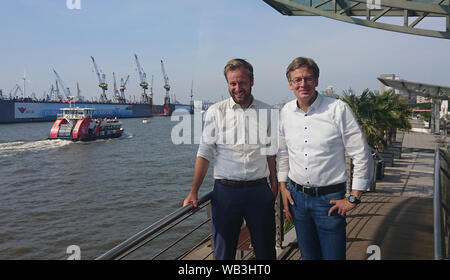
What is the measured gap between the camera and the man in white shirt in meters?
2.02

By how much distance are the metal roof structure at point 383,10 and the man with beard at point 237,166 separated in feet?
12.5

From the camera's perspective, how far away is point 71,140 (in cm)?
4116

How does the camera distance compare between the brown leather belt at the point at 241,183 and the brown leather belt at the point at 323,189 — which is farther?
the brown leather belt at the point at 241,183

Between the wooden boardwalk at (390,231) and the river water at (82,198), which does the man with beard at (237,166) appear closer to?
the wooden boardwalk at (390,231)

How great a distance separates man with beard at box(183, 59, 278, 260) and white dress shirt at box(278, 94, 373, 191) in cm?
22

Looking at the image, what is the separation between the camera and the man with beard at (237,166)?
7.41ft

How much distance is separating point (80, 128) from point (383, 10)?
40669mm

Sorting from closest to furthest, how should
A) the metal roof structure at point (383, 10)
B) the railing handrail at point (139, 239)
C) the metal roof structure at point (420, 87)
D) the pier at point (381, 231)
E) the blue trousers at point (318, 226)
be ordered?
the railing handrail at point (139, 239) < the pier at point (381, 231) < the blue trousers at point (318, 226) < the metal roof structure at point (383, 10) < the metal roof structure at point (420, 87)

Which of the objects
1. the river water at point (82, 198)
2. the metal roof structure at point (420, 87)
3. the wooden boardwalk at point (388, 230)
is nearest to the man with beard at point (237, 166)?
the wooden boardwalk at point (388, 230)

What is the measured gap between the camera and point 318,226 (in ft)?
7.03

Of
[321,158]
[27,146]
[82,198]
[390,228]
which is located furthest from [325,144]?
[27,146]

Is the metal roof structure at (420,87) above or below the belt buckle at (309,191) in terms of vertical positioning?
above

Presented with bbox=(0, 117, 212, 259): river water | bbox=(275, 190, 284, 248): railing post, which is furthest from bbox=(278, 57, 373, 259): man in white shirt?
bbox=(0, 117, 212, 259): river water

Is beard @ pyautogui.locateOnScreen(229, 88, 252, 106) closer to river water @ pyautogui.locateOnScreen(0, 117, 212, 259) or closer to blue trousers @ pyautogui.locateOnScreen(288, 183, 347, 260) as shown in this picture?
blue trousers @ pyautogui.locateOnScreen(288, 183, 347, 260)
